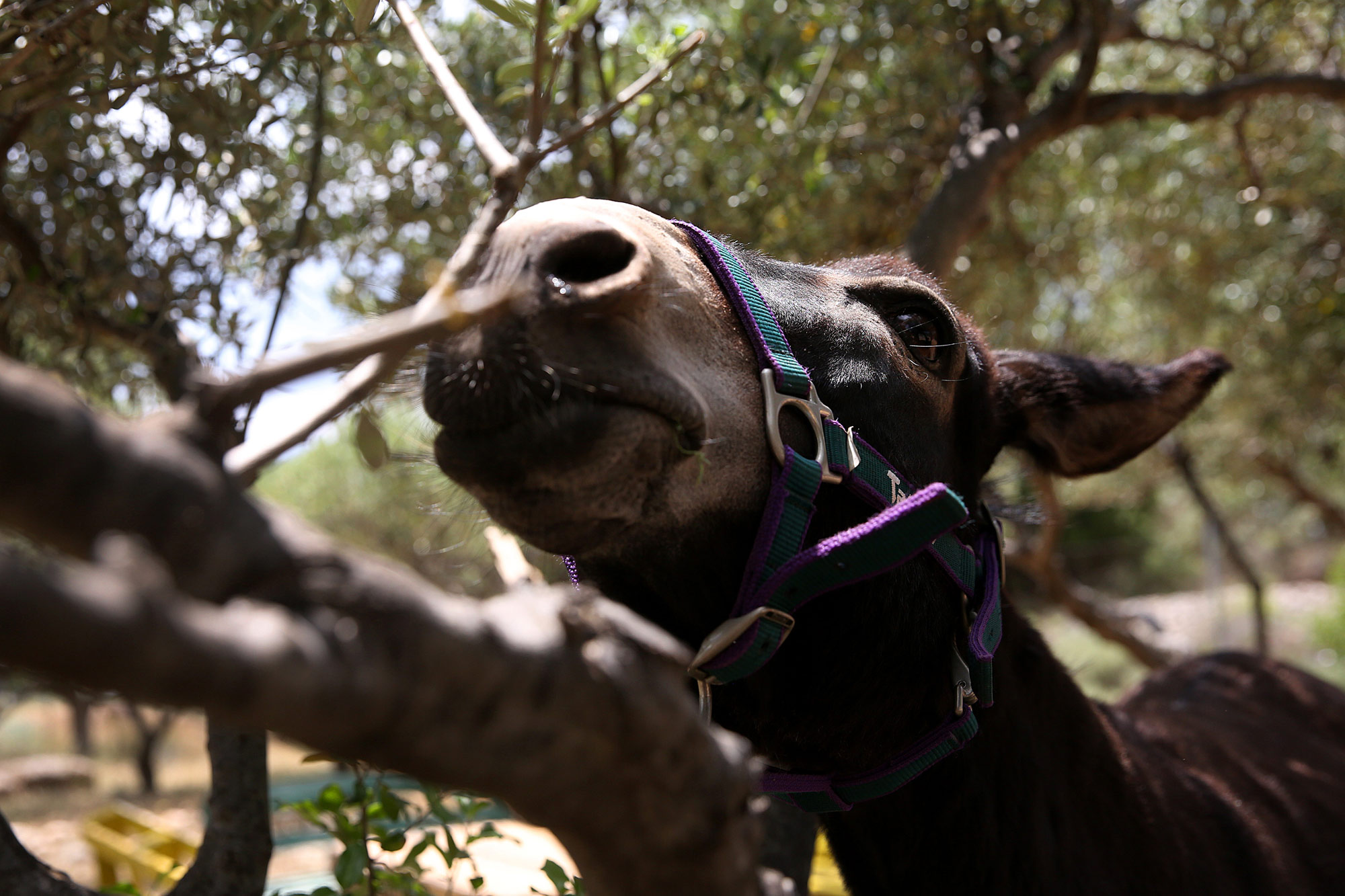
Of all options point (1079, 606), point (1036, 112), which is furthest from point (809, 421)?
point (1079, 606)

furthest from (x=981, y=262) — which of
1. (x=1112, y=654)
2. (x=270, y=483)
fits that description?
(x=270, y=483)

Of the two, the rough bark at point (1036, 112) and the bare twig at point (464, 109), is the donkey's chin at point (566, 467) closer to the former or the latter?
the bare twig at point (464, 109)

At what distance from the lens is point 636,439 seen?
1.29 m

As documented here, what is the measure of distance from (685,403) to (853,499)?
1.60 ft

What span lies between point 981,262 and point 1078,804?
4.91 meters

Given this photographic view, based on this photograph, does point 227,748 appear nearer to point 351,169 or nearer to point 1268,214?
point 351,169

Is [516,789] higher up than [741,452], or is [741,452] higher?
[741,452]

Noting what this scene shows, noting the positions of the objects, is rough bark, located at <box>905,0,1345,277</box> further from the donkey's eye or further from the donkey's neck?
the donkey's neck

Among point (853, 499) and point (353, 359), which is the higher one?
point (353, 359)

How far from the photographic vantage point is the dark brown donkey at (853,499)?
1268mm

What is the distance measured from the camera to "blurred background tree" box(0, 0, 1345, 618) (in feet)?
9.48

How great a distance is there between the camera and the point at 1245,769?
2.82m

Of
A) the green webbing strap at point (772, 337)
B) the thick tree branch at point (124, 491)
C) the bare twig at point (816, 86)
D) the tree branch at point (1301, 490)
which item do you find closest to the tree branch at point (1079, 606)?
the bare twig at point (816, 86)

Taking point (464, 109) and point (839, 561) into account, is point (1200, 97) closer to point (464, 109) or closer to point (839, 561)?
point (839, 561)
